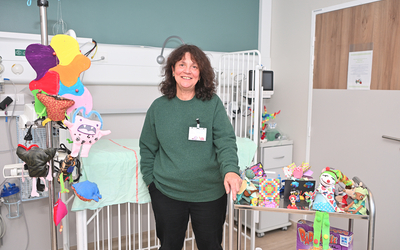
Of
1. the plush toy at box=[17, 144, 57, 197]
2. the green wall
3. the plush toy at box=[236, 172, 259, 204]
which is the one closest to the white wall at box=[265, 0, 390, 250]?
the green wall

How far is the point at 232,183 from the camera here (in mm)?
1270

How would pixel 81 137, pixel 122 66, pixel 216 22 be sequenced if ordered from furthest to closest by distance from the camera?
pixel 216 22 < pixel 122 66 < pixel 81 137

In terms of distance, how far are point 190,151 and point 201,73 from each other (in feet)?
1.29

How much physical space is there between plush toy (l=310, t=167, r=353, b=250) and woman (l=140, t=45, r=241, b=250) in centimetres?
39

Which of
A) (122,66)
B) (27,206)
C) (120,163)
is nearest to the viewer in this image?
(120,163)

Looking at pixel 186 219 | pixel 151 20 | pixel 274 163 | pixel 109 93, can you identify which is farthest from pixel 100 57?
pixel 274 163

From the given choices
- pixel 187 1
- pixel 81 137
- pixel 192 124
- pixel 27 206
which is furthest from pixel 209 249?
pixel 187 1

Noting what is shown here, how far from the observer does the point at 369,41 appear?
7.51ft

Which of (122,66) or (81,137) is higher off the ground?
(122,66)

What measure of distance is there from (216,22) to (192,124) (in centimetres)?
172

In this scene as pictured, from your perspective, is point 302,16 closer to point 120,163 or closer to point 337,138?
point 337,138

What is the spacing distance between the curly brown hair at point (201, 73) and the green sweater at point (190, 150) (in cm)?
4

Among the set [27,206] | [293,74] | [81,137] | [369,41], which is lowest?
[27,206]

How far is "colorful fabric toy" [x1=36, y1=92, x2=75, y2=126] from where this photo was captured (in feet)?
3.87
